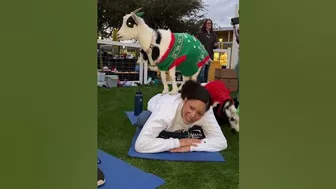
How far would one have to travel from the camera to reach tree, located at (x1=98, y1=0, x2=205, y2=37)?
5578 millimetres

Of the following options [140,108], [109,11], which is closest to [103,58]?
[109,11]

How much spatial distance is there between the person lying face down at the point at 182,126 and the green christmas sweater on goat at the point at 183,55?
20.3 inches

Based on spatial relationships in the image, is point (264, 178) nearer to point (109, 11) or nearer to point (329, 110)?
point (329, 110)

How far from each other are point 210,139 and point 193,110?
0.26 m

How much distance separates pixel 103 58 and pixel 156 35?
2.83 m

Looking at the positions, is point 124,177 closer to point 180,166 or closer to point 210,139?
point 180,166

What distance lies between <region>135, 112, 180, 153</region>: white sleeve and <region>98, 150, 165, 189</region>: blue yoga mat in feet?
0.60

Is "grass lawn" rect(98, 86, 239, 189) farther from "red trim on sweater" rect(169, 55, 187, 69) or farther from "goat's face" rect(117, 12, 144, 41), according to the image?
"goat's face" rect(117, 12, 144, 41)

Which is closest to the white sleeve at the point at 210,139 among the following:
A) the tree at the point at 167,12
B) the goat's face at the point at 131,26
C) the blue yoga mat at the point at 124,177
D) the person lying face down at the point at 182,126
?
the person lying face down at the point at 182,126

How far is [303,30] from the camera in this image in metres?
0.38

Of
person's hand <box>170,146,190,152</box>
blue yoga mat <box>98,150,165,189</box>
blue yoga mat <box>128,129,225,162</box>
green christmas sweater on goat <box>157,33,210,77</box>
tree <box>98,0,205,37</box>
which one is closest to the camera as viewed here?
blue yoga mat <box>98,150,165,189</box>

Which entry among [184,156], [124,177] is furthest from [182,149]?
[124,177]

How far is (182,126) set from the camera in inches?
71.0

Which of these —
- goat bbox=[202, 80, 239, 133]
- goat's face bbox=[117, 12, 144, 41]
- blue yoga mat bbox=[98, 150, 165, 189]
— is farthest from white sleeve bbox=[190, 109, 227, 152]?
goat's face bbox=[117, 12, 144, 41]
